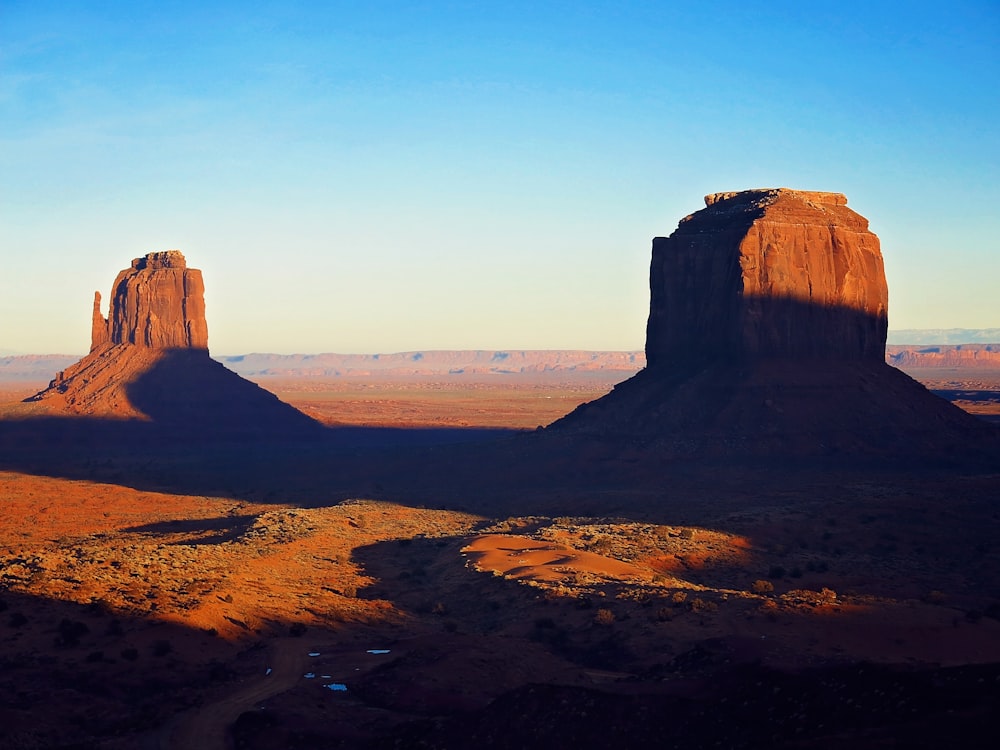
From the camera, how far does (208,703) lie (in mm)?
21203

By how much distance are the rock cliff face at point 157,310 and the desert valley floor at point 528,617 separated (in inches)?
1847

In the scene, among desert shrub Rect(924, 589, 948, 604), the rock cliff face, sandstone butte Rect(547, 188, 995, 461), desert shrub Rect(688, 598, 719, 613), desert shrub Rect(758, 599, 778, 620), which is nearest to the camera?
desert shrub Rect(758, 599, 778, 620)

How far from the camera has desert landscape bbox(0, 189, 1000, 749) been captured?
1867 centimetres

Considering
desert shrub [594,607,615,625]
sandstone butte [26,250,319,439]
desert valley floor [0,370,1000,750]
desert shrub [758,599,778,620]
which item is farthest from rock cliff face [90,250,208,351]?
desert shrub [758,599,778,620]

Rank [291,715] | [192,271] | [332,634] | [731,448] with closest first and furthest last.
A: [291,715]
[332,634]
[731,448]
[192,271]

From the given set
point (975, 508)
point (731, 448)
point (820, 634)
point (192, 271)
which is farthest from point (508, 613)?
point (192, 271)

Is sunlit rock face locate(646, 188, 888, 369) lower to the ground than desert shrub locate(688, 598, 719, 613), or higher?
higher

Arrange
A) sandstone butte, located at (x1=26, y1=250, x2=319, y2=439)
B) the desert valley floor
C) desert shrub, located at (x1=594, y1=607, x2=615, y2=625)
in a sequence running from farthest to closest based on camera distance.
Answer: sandstone butte, located at (x1=26, y1=250, x2=319, y2=439) → desert shrub, located at (x1=594, y1=607, x2=615, y2=625) → the desert valley floor

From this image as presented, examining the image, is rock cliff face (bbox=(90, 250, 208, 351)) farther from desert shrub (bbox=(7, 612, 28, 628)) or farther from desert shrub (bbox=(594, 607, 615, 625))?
desert shrub (bbox=(594, 607, 615, 625))

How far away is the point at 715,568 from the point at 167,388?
75475mm

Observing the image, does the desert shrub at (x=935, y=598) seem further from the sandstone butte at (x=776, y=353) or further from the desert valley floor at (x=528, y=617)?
the sandstone butte at (x=776, y=353)

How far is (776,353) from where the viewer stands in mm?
66312

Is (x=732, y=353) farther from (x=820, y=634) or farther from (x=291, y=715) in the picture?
(x=291, y=715)

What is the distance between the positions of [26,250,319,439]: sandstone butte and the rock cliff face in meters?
0.10
